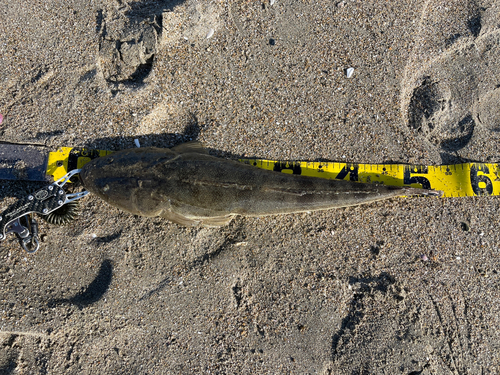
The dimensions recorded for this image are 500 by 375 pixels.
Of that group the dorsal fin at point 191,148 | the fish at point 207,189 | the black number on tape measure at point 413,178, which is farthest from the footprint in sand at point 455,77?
the dorsal fin at point 191,148

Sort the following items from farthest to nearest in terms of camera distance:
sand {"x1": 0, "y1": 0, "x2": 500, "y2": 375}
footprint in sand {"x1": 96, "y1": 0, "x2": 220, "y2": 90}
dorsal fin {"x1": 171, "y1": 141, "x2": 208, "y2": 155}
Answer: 1. footprint in sand {"x1": 96, "y1": 0, "x2": 220, "y2": 90}
2. dorsal fin {"x1": 171, "y1": 141, "x2": 208, "y2": 155}
3. sand {"x1": 0, "y1": 0, "x2": 500, "y2": 375}

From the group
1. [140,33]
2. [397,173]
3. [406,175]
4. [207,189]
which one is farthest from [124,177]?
[406,175]

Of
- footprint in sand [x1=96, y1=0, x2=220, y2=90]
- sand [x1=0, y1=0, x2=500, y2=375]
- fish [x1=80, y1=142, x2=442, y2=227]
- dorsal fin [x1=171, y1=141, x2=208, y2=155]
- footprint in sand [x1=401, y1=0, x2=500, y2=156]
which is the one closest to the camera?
fish [x1=80, y1=142, x2=442, y2=227]

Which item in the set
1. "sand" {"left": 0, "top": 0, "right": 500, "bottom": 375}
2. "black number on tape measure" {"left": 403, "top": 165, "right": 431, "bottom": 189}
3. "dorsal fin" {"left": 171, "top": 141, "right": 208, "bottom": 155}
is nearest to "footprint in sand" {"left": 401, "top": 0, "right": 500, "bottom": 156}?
"sand" {"left": 0, "top": 0, "right": 500, "bottom": 375}

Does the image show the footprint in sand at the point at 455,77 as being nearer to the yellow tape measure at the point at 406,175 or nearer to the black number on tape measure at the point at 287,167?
the yellow tape measure at the point at 406,175

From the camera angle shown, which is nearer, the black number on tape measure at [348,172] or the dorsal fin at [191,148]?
the dorsal fin at [191,148]

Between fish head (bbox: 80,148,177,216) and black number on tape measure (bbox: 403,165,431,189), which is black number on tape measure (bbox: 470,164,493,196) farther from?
fish head (bbox: 80,148,177,216)
